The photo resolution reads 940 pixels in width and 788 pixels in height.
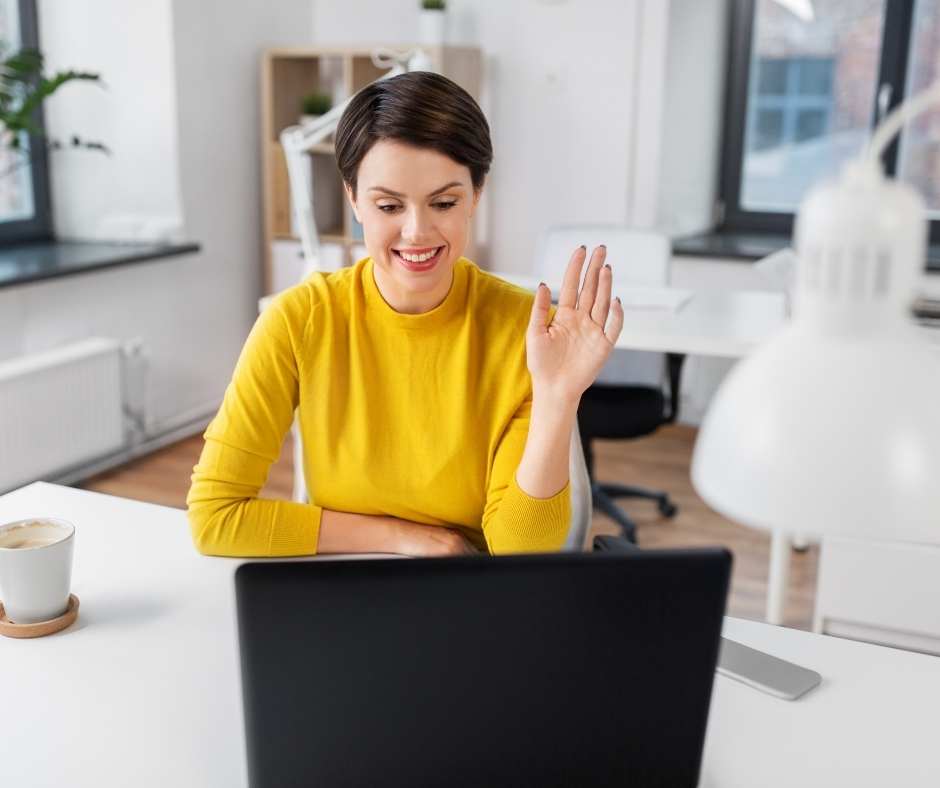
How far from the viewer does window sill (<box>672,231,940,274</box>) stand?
152 inches

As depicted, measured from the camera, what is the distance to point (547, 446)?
4.34 ft

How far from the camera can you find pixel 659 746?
0.80 metres

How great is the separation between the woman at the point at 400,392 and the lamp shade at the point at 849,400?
2.71 ft

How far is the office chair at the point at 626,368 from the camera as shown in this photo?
2934 millimetres

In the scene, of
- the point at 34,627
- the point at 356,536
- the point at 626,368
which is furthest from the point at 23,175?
the point at 34,627

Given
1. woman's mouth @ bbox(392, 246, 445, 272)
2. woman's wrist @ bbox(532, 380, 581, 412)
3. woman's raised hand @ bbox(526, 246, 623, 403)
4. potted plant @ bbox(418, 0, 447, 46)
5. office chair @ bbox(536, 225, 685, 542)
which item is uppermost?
potted plant @ bbox(418, 0, 447, 46)

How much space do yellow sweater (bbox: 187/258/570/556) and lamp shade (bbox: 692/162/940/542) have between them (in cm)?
94

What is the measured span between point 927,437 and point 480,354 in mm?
1040

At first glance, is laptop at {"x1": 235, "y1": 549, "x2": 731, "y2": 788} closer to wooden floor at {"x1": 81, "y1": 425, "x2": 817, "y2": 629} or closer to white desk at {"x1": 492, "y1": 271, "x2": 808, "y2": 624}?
white desk at {"x1": 492, "y1": 271, "x2": 808, "y2": 624}

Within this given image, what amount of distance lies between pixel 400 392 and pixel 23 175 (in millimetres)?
2881

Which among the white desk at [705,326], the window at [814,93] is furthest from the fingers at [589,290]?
the window at [814,93]

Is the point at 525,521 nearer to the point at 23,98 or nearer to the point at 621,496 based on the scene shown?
the point at 621,496

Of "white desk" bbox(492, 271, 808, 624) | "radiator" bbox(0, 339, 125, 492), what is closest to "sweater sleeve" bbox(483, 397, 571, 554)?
"white desk" bbox(492, 271, 808, 624)

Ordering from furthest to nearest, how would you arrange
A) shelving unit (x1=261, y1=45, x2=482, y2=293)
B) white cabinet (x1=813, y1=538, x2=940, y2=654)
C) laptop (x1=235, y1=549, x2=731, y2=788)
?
1. shelving unit (x1=261, y1=45, x2=482, y2=293)
2. white cabinet (x1=813, y1=538, x2=940, y2=654)
3. laptop (x1=235, y1=549, x2=731, y2=788)
